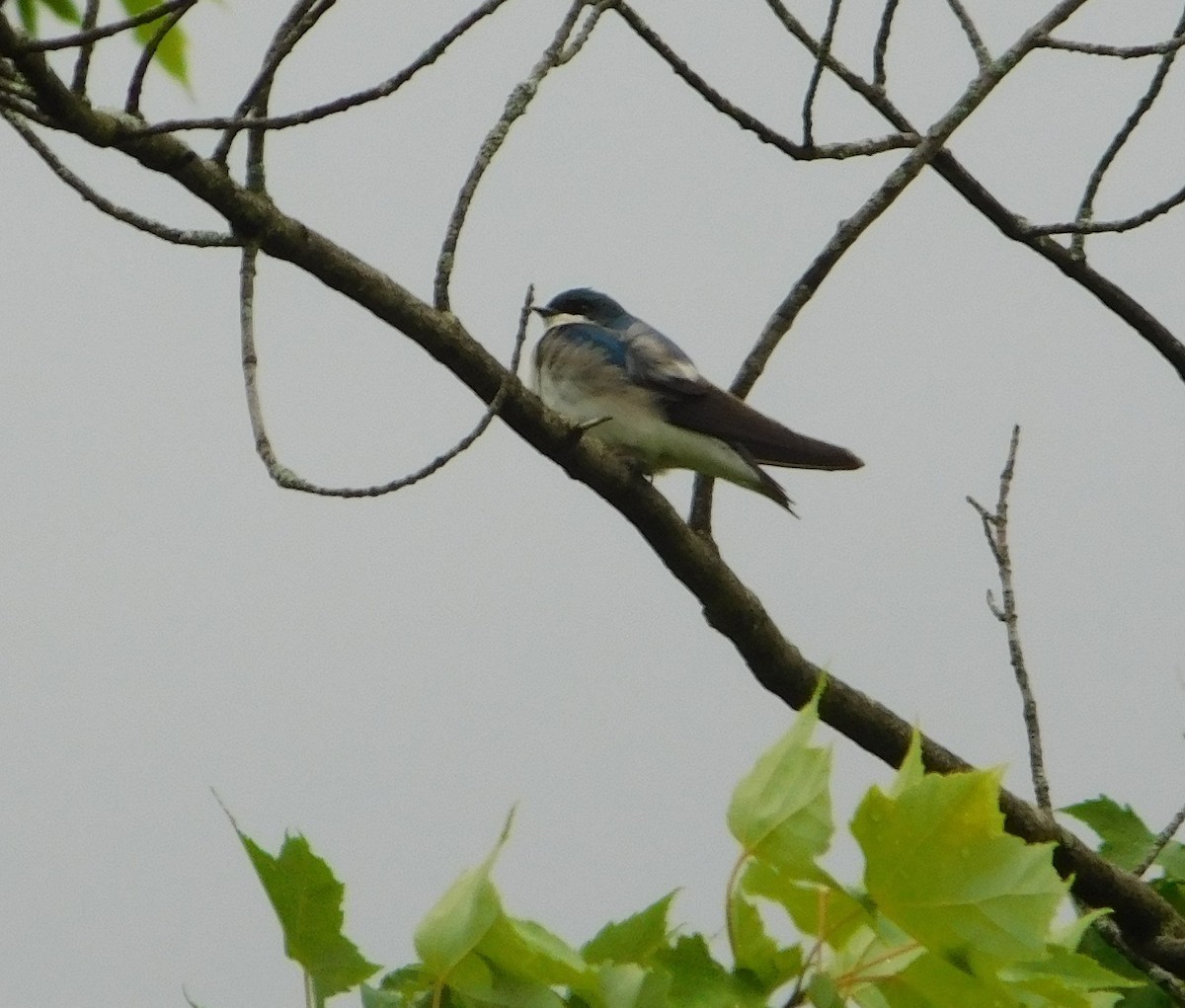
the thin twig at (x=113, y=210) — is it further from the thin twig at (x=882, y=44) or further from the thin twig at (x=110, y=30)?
the thin twig at (x=882, y=44)

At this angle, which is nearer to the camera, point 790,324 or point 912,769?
point 912,769

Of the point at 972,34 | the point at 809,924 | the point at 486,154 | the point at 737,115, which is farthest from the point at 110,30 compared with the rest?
the point at 972,34

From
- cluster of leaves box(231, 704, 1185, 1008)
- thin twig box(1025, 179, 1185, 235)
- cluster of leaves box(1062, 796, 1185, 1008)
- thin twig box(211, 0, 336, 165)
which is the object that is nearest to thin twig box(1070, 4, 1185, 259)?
thin twig box(1025, 179, 1185, 235)

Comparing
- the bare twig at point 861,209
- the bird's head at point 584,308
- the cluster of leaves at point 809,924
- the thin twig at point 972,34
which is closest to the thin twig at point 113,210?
the cluster of leaves at point 809,924

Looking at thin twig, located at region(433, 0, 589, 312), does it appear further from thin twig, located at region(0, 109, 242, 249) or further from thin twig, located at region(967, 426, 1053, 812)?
thin twig, located at region(967, 426, 1053, 812)

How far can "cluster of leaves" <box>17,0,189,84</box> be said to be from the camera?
1.74 metres

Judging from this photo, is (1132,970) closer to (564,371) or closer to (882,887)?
(882,887)

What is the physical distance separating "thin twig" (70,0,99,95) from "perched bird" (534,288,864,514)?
153cm

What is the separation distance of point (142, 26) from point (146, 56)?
0.24 feet

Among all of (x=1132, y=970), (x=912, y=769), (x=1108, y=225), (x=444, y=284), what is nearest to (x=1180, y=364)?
(x=1108, y=225)

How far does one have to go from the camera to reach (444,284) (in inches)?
80.0

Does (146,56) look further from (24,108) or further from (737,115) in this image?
(737,115)

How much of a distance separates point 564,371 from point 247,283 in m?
2.35

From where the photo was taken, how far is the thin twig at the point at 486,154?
6.55 feet
